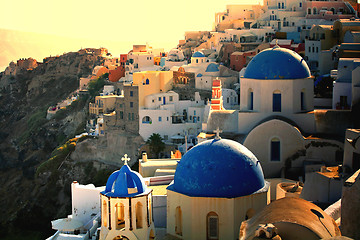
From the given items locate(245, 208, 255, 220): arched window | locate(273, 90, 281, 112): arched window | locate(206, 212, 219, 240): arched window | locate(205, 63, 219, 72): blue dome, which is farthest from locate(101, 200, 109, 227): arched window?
locate(205, 63, 219, 72): blue dome

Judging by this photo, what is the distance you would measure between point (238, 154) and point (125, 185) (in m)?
3.37

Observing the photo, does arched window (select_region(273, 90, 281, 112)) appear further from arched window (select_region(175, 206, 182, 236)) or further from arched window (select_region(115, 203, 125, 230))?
arched window (select_region(115, 203, 125, 230))

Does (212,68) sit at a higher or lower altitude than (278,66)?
higher

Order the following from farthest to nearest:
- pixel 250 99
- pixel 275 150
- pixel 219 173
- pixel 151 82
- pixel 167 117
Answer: pixel 151 82, pixel 167 117, pixel 250 99, pixel 275 150, pixel 219 173

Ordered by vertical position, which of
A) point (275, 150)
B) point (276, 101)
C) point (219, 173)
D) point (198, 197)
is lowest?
point (198, 197)

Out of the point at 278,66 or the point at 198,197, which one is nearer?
the point at 198,197

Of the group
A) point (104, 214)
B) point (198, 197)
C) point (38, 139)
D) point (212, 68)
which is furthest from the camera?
point (38, 139)

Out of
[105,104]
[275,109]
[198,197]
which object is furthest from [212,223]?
[105,104]

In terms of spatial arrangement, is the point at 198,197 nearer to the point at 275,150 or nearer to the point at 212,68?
the point at 275,150

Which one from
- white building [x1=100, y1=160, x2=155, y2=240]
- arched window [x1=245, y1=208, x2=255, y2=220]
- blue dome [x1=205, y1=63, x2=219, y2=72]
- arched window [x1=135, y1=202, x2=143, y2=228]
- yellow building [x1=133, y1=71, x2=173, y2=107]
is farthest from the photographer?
blue dome [x1=205, y1=63, x2=219, y2=72]

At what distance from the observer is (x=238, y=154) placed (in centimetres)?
1841

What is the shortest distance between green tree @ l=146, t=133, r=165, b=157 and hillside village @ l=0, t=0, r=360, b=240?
0.09 metres

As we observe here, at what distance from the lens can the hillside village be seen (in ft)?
58.7

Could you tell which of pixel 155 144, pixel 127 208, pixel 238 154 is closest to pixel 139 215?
pixel 127 208
